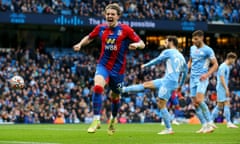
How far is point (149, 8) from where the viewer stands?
44.0 m

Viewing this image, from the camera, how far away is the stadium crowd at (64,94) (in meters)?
31.9

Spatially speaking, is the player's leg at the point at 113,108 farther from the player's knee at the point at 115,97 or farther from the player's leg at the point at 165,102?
the player's leg at the point at 165,102

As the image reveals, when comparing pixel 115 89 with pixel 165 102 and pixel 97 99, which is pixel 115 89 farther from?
pixel 165 102

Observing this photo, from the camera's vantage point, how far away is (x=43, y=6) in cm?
3962

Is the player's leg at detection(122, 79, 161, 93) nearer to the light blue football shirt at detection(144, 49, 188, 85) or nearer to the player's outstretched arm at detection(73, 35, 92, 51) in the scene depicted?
the light blue football shirt at detection(144, 49, 188, 85)

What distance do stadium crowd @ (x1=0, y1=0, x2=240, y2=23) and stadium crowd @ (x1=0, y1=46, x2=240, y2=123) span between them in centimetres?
270

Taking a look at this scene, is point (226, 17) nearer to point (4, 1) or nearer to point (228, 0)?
point (228, 0)

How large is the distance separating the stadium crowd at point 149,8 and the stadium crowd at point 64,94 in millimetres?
2701

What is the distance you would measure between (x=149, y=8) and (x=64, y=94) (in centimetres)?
1144

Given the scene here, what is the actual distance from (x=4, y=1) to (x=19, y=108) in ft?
29.9

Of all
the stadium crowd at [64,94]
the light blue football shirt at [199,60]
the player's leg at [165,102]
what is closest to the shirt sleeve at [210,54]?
the light blue football shirt at [199,60]

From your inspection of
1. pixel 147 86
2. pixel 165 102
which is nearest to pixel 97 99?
pixel 165 102

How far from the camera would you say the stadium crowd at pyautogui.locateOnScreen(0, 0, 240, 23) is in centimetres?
3931

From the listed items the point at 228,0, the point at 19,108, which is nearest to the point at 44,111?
the point at 19,108
